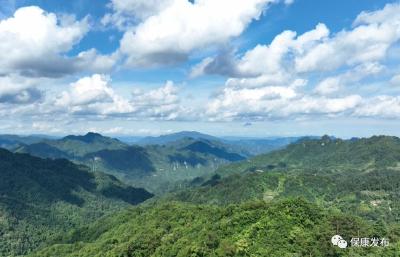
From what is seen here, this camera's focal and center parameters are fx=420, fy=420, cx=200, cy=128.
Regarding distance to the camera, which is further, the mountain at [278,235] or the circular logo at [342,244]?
the circular logo at [342,244]

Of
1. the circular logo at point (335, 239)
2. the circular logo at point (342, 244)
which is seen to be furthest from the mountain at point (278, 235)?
the circular logo at point (342, 244)

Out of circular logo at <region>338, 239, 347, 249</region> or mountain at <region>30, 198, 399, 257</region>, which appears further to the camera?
circular logo at <region>338, 239, 347, 249</region>

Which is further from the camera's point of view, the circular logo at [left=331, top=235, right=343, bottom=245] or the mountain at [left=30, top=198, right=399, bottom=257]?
the circular logo at [left=331, top=235, right=343, bottom=245]

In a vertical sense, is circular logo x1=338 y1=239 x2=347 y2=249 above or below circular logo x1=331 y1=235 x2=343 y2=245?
below

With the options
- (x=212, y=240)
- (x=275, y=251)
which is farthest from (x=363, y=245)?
(x=212, y=240)

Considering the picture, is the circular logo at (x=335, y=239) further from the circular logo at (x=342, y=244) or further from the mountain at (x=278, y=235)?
the mountain at (x=278, y=235)

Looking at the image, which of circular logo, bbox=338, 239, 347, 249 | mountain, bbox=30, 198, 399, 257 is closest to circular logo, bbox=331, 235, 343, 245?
circular logo, bbox=338, 239, 347, 249

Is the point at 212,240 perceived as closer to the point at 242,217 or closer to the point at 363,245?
the point at 242,217

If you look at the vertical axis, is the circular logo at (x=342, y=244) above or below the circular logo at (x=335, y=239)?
below

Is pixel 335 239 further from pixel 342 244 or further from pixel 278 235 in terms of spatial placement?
pixel 278 235

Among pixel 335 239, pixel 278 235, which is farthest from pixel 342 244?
pixel 278 235

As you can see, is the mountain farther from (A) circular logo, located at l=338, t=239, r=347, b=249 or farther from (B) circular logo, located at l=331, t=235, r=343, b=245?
(A) circular logo, located at l=338, t=239, r=347, b=249
